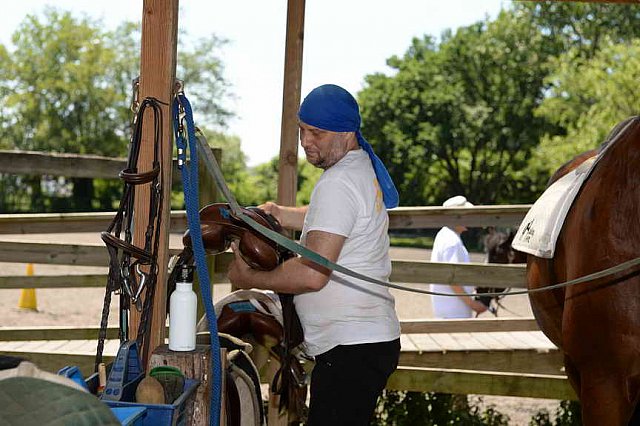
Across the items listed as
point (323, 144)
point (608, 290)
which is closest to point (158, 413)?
point (323, 144)

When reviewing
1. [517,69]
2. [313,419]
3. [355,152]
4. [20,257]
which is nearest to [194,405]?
[313,419]

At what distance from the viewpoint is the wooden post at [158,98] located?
2180 millimetres

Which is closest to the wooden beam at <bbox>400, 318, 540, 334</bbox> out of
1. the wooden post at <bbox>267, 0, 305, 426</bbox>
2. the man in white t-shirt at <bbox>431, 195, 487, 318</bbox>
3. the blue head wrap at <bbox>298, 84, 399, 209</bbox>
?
the man in white t-shirt at <bbox>431, 195, 487, 318</bbox>

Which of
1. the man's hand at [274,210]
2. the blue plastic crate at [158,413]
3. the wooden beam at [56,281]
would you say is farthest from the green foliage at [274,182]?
the blue plastic crate at [158,413]

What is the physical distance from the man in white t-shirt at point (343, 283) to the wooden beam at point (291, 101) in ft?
4.51

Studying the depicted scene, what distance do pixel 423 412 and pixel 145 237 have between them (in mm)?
3576

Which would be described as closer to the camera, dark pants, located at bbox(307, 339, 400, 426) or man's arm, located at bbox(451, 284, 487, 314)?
dark pants, located at bbox(307, 339, 400, 426)

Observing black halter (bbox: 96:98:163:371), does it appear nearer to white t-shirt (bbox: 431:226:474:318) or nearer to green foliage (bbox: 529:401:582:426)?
green foliage (bbox: 529:401:582:426)

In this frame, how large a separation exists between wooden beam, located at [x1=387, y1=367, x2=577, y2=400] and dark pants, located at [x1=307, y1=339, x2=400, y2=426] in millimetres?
2037

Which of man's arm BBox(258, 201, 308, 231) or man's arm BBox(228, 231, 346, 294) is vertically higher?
man's arm BBox(258, 201, 308, 231)

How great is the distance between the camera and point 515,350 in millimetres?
4797

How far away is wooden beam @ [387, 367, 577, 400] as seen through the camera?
4.56 meters

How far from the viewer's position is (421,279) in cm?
483

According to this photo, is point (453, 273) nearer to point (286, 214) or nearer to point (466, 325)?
point (466, 325)
